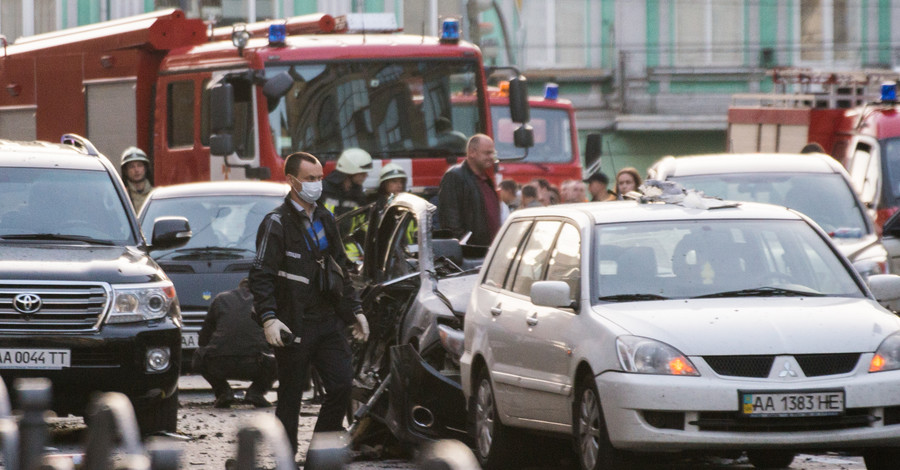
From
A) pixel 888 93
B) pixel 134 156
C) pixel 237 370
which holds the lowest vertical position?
pixel 237 370

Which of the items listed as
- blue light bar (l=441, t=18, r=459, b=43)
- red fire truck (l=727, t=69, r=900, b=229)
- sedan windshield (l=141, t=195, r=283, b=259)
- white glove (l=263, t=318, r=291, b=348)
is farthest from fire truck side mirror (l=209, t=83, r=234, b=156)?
white glove (l=263, t=318, r=291, b=348)

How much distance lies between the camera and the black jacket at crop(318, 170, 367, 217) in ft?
53.2

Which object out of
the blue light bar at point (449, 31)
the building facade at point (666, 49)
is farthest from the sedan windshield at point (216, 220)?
the building facade at point (666, 49)

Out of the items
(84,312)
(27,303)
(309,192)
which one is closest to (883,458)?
(309,192)

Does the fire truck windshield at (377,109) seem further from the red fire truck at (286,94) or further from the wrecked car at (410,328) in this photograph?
the wrecked car at (410,328)

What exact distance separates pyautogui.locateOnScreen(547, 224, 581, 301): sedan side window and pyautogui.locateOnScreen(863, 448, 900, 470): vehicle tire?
5.35 ft

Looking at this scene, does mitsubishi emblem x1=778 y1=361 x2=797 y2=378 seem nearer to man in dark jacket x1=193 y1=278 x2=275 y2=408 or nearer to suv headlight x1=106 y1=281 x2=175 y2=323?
suv headlight x1=106 y1=281 x2=175 y2=323

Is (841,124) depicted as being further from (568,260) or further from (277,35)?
(568,260)

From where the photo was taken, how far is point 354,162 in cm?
1638

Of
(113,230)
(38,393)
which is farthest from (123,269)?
(38,393)

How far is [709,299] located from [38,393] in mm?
4180

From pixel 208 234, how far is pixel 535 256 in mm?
6151

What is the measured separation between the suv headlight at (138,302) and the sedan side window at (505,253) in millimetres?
1930

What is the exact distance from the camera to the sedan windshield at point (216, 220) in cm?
1514
